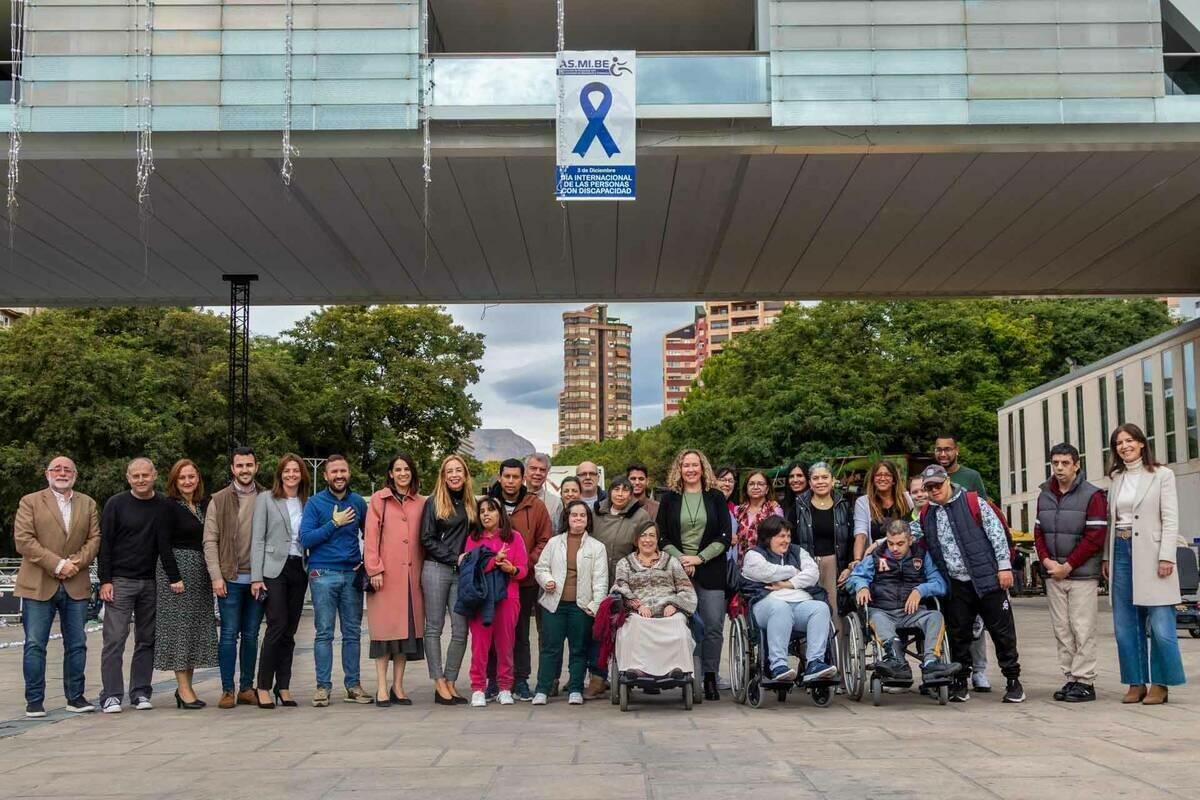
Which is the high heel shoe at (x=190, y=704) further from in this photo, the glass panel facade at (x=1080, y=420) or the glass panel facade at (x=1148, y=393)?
the glass panel facade at (x=1080, y=420)

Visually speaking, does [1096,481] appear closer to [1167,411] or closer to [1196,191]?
[1167,411]

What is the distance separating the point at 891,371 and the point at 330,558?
134 ft

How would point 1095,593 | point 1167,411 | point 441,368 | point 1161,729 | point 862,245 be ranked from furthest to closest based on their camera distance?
1. point 441,368
2. point 1167,411
3. point 862,245
4. point 1095,593
5. point 1161,729

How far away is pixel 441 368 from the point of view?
47688 mm

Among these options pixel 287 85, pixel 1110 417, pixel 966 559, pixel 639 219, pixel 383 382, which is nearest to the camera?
pixel 966 559

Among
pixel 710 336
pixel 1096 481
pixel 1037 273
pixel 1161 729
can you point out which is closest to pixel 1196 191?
pixel 1037 273

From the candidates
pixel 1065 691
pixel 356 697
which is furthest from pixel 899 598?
pixel 356 697

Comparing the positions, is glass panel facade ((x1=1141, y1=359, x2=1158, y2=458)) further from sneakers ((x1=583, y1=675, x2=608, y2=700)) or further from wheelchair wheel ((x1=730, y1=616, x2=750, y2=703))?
sneakers ((x1=583, y1=675, x2=608, y2=700))

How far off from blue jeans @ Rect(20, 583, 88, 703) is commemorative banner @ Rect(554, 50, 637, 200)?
872 centimetres

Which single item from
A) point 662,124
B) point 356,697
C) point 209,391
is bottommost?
point 356,697

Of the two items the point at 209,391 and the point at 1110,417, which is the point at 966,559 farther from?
the point at 209,391

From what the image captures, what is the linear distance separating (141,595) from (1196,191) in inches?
614

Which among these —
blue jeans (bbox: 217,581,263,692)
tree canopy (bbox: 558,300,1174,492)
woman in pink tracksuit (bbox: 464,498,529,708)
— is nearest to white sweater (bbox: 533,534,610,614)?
woman in pink tracksuit (bbox: 464,498,529,708)

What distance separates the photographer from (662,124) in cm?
1656
